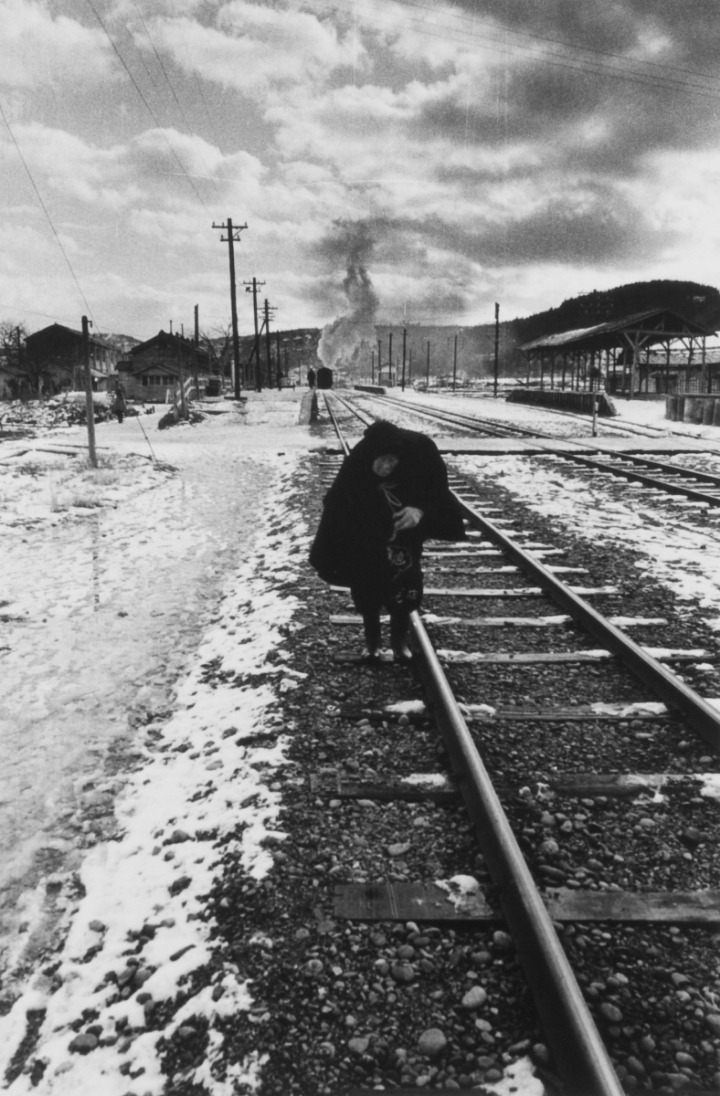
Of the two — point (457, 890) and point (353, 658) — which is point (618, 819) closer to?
point (457, 890)

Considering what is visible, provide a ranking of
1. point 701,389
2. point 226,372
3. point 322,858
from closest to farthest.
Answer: point 322,858
point 701,389
point 226,372

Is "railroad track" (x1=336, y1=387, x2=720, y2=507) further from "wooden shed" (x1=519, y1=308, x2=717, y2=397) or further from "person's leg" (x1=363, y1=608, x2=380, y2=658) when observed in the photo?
"wooden shed" (x1=519, y1=308, x2=717, y2=397)

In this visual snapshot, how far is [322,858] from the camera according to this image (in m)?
2.96

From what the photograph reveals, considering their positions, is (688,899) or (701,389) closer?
(688,899)

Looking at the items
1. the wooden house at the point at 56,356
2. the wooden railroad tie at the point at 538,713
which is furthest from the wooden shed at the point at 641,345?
the wooden house at the point at 56,356

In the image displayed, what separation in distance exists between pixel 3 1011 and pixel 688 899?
93.0 inches

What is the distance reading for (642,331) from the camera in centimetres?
3878

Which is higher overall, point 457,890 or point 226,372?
point 226,372

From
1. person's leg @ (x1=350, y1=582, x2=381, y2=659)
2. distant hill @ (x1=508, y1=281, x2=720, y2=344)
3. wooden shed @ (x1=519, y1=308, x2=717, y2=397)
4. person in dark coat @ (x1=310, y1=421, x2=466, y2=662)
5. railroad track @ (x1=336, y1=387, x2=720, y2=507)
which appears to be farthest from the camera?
distant hill @ (x1=508, y1=281, x2=720, y2=344)

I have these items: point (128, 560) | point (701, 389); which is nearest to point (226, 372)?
point (701, 389)

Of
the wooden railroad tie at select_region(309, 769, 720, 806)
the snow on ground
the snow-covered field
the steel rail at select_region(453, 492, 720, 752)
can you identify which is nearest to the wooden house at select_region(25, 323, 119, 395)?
the snow-covered field

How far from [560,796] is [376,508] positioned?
190cm

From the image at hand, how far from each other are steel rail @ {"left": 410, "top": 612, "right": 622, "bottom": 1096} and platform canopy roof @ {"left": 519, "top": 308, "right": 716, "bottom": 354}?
124 ft

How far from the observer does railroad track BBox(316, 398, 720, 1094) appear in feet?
6.97
